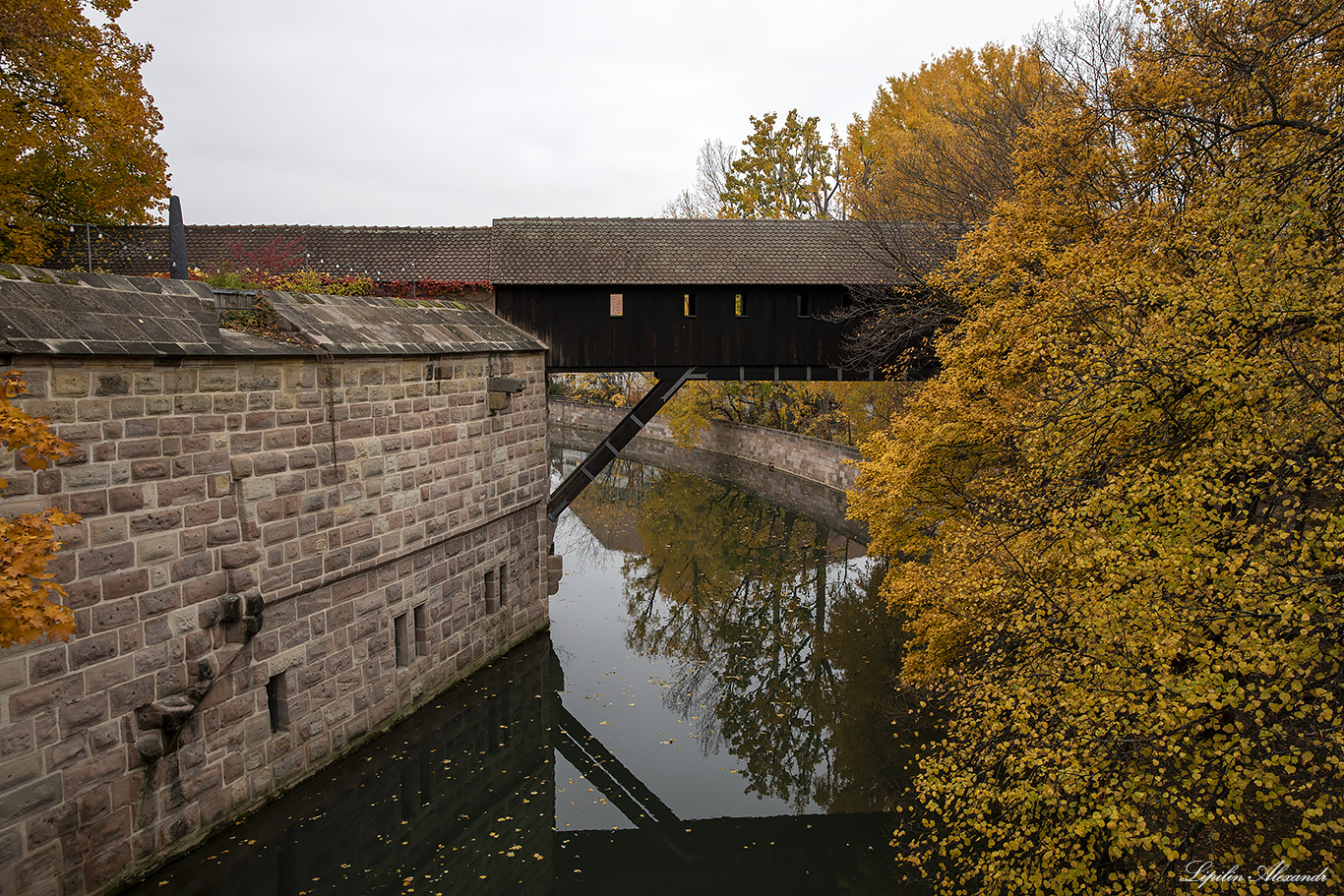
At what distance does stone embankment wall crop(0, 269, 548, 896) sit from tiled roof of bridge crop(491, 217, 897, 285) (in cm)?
326

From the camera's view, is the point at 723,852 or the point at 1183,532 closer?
the point at 1183,532

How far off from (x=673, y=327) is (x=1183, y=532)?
10193 millimetres

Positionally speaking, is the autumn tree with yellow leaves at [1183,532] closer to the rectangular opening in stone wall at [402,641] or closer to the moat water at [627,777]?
the moat water at [627,777]

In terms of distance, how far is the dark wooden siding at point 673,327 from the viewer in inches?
552

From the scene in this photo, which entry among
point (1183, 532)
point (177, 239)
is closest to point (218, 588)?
point (177, 239)

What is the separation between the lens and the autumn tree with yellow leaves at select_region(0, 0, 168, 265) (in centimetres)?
1164

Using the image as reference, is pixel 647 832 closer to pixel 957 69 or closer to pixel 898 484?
pixel 898 484

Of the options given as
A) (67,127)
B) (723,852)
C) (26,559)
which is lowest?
(723,852)

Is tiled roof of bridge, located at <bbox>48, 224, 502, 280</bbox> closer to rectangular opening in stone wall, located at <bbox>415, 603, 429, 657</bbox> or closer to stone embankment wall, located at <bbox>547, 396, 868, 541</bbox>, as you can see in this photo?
rectangular opening in stone wall, located at <bbox>415, 603, 429, 657</bbox>

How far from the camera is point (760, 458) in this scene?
28.0 m

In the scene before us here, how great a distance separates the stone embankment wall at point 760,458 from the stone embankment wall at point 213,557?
1036 centimetres

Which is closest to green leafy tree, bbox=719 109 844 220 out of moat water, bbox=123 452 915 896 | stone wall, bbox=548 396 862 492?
stone wall, bbox=548 396 862 492

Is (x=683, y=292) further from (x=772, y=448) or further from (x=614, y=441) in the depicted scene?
(x=772, y=448)

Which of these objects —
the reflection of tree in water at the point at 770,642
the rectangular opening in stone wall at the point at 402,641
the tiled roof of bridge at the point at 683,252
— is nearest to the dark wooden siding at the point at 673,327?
the tiled roof of bridge at the point at 683,252
